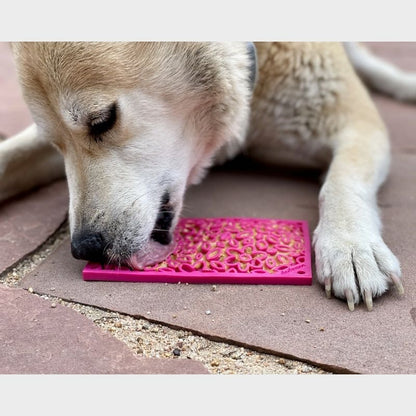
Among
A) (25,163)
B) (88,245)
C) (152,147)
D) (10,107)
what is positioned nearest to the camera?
(88,245)

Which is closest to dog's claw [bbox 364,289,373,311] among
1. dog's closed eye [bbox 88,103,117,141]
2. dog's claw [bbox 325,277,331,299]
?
dog's claw [bbox 325,277,331,299]

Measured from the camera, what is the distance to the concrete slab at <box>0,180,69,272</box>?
6.72ft

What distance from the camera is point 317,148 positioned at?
8.36 feet

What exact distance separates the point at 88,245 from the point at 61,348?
0.37 metres

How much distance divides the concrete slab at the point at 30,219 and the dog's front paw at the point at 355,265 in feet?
3.14

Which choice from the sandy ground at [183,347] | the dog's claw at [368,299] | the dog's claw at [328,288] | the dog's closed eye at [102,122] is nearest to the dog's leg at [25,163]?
the dog's closed eye at [102,122]

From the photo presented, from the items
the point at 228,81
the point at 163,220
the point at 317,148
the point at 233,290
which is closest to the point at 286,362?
the point at 233,290

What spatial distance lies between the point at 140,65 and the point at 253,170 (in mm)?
972

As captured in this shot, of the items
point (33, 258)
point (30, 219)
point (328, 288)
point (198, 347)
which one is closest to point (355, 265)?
point (328, 288)

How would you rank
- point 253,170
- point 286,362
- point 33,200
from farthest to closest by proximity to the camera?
point 253,170 → point 33,200 → point 286,362

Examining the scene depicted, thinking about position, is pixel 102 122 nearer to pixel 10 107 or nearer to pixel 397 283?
pixel 397 283

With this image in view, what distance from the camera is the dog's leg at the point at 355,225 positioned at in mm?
1714

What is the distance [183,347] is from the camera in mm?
1556

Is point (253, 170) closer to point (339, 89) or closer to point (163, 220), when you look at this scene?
point (339, 89)
